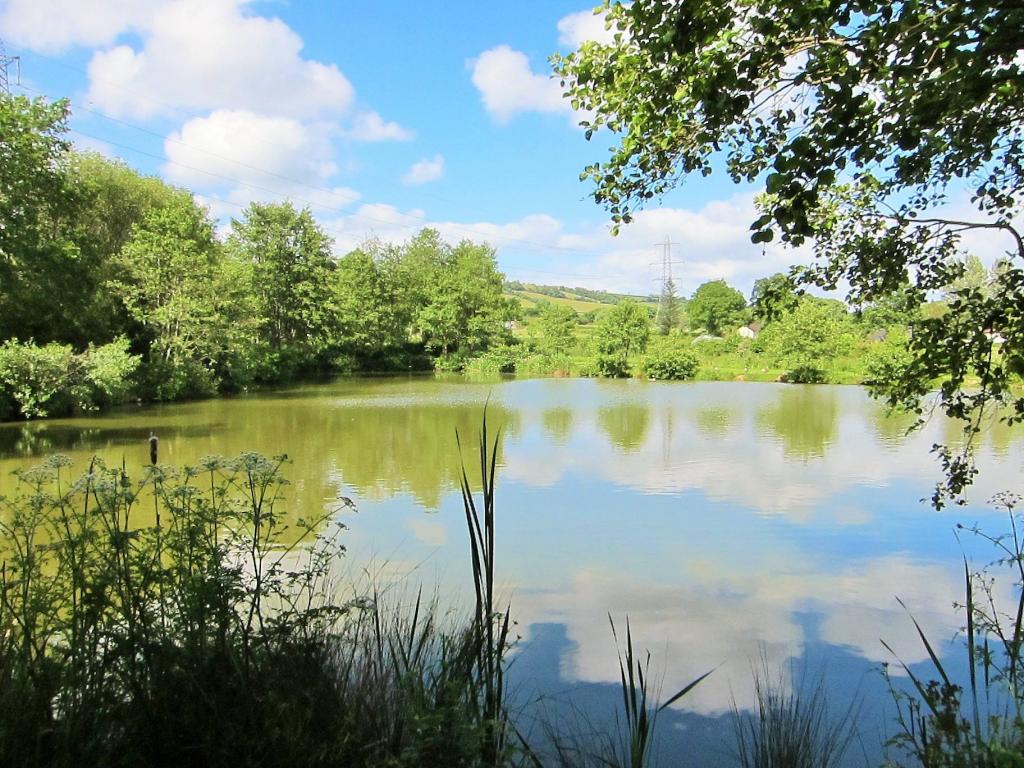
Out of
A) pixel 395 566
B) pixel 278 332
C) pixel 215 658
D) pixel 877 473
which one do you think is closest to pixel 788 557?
pixel 395 566

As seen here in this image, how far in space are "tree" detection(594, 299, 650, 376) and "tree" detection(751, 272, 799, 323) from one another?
32106 millimetres

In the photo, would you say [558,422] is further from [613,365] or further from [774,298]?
[613,365]

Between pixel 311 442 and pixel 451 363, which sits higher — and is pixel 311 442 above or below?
below

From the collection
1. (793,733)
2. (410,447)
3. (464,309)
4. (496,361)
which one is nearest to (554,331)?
(496,361)

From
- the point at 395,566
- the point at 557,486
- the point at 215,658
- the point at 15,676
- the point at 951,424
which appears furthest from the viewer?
the point at 951,424

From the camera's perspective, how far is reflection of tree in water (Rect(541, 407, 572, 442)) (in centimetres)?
1494

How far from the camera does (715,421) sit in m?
17.2

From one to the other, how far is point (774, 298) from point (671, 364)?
30.4 m

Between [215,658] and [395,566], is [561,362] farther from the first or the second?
[215,658]

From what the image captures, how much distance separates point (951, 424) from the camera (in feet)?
53.6

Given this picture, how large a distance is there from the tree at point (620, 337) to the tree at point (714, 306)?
32022 millimetres

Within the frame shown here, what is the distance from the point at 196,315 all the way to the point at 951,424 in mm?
20773

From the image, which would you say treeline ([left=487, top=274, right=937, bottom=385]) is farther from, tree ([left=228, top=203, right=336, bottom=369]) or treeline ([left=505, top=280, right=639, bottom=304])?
treeline ([left=505, top=280, right=639, bottom=304])

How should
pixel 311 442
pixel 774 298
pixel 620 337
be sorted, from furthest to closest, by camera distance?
1. pixel 620 337
2. pixel 311 442
3. pixel 774 298
